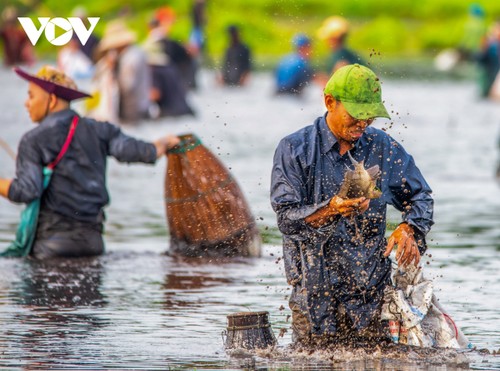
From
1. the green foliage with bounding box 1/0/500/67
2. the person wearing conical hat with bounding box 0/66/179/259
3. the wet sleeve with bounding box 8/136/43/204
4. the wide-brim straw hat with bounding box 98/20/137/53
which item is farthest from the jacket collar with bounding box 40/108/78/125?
the green foliage with bounding box 1/0/500/67

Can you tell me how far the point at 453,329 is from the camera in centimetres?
776

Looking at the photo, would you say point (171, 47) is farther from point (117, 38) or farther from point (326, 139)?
point (326, 139)

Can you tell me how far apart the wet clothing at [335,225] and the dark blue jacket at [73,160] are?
3.54 metres

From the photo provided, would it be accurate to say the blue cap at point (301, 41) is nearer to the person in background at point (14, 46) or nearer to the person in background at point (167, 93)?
the person in background at point (167, 93)

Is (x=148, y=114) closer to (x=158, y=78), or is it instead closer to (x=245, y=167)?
(x=158, y=78)

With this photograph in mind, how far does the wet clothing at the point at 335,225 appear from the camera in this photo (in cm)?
735

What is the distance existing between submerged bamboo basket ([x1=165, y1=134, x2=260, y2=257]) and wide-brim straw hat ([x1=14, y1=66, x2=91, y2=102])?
108 cm

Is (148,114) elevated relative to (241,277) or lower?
elevated

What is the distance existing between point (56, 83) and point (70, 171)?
650mm

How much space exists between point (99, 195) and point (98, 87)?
1113 centimetres

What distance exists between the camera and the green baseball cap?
720cm

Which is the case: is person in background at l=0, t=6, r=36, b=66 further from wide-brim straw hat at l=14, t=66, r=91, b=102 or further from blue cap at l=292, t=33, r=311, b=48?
wide-brim straw hat at l=14, t=66, r=91, b=102

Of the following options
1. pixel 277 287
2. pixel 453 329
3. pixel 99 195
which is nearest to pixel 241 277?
pixel 277 287

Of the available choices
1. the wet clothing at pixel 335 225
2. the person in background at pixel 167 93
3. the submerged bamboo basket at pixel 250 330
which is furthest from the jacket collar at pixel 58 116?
the person in background at pixel 167 93
